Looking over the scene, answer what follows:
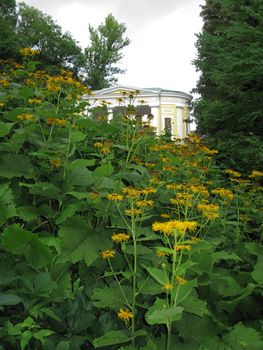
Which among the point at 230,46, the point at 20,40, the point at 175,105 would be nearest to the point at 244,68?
the point at 230,46

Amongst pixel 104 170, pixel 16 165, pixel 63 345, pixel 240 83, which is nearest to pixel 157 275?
pixel 63 345

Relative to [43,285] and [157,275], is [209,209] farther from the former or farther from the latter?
[43,285]

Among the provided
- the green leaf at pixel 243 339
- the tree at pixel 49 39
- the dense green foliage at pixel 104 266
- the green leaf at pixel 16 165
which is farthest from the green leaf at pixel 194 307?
the tree at pixel 49 39

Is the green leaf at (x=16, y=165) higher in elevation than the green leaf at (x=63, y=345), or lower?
higher

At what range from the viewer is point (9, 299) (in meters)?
1.38

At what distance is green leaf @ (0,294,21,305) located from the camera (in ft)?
4.47

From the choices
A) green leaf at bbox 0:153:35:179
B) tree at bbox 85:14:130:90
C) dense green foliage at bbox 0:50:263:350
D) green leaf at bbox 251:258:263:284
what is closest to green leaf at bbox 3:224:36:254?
dense green foliage at bbox 0:50:263:350

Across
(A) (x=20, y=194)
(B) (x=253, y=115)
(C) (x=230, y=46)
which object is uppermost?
(C) (x=230, y=46)

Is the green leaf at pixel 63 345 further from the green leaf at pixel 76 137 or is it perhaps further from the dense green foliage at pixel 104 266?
the green leaf at pixel 76 137

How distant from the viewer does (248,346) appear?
154 cm

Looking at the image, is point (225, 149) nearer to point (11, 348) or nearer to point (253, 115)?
point (253, 115)

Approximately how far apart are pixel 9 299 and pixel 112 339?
15.0 inches

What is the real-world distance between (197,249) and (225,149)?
4.08m

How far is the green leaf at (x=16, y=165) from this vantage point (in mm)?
2137
